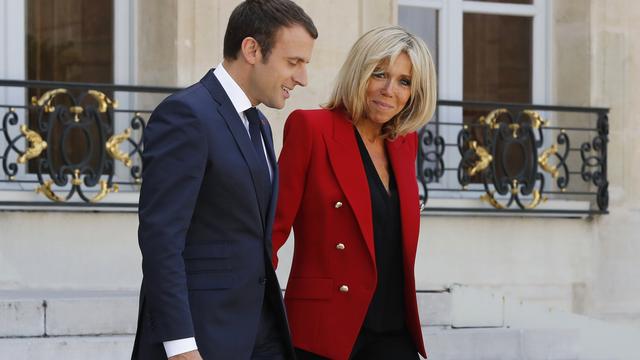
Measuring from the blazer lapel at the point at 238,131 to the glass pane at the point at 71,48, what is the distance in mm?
4968

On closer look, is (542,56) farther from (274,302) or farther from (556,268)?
(274,302)

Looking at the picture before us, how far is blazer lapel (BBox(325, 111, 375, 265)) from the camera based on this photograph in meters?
3.68

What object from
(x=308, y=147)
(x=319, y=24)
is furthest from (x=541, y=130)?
(x=308, y=147)

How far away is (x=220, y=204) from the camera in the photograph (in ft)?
9.91

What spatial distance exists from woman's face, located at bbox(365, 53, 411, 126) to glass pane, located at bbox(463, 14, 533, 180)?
5577 millimetres

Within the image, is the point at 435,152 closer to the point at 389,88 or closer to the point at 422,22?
the point at 422,22

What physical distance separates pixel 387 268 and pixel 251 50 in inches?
34.6

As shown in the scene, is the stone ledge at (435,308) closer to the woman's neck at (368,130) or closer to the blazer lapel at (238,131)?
the woman's neck at (368,130)

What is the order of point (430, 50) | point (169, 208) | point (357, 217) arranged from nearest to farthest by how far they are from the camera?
point (169, 208) < point (357, 217) < point (430, 50)

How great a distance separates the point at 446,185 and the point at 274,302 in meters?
5.93

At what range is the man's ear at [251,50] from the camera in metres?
3.08

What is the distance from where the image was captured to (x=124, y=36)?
8383 mm

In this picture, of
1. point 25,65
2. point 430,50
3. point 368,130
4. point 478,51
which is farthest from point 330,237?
point 478,51

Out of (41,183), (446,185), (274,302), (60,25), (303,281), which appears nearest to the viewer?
(274,302)
